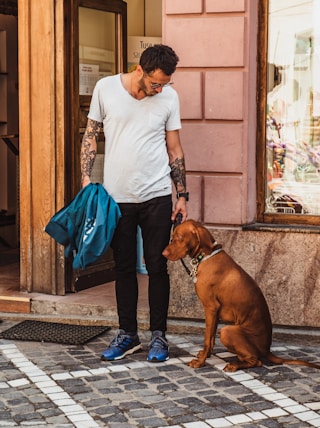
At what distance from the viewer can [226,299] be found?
6273mm

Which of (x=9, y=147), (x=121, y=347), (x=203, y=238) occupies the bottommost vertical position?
(x=121, y=347)

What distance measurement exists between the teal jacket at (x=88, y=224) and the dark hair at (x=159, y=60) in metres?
0.86

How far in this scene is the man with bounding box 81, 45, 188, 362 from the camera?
247 inches

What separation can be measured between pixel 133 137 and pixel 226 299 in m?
1.23

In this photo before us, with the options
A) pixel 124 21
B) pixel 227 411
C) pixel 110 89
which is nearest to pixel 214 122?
pixel 110 89

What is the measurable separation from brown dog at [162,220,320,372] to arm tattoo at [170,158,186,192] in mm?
347

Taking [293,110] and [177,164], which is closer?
[177,164]

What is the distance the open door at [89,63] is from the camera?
8.01 metres

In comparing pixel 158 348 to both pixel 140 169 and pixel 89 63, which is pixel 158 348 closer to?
pixel 140 169

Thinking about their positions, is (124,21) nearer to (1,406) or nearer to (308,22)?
(308,22)

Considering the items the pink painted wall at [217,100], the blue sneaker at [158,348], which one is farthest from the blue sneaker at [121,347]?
the pink painted wall at [217,100]

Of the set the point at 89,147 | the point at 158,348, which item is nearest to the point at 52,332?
the point at 158,348

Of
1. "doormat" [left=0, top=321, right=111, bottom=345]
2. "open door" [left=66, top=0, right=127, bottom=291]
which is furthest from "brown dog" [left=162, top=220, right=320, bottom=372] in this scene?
"open door" [left=66, top=0, right=127, bottom=291]

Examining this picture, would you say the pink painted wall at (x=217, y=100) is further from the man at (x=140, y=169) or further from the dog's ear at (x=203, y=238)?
the dog's ear at (x=203, y=238)
